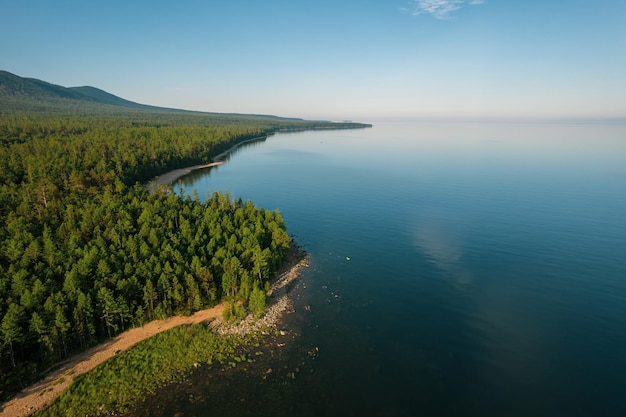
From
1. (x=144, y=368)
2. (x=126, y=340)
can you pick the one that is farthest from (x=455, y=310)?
(x=126, y=340)

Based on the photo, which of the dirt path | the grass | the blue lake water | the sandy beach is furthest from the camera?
the sandy beach

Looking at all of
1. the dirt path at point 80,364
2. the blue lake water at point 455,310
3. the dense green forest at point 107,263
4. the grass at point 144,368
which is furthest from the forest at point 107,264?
the blue lake water at point 455,310

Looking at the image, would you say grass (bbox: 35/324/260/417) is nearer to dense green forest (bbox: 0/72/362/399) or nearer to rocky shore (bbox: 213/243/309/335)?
rocky shore (bbox: 213/243/309/335)

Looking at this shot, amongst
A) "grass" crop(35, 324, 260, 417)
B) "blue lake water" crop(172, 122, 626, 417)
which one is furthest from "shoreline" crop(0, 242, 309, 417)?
"blue lake water" crop(172, 122, 626, 417)

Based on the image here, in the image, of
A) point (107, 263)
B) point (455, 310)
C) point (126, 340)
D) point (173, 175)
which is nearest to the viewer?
point (126, 340)

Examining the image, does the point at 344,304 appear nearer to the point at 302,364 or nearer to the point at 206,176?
the point at 302,364

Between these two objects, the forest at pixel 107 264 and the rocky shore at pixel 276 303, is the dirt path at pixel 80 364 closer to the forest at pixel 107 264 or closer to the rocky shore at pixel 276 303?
the forest at pixel 107 264

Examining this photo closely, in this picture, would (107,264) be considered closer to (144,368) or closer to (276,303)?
(144,368)
